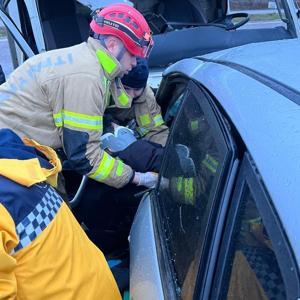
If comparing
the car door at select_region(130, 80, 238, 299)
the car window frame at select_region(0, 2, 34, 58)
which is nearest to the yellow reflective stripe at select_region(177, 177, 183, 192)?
the car door at select_region(130, 80, 238, 299)

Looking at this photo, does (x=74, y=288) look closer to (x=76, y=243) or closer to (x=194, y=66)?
(x=76, y=243)

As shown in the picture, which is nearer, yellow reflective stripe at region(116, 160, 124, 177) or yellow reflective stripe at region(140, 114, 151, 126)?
yellow reflective stripe at region(116, 160, 124, 177)

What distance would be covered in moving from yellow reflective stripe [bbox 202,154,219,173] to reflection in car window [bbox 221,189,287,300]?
0.26 meters

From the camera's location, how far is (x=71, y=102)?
267 cm

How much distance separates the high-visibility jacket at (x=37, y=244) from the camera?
1.48m

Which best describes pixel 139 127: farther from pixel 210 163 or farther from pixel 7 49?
pixel 7 49

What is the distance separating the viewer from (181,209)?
1765 mm

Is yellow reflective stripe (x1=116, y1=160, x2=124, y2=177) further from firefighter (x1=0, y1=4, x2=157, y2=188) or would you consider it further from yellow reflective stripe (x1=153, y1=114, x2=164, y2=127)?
yellow reflective stripe (x1=153, y1=114, x2=164, y2=127)

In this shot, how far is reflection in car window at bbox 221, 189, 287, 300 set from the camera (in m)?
1.04

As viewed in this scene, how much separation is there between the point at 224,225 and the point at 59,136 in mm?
1737

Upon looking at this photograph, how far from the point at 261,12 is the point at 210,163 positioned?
A: 3754mm

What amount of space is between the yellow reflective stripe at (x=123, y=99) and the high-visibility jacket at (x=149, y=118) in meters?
0.22

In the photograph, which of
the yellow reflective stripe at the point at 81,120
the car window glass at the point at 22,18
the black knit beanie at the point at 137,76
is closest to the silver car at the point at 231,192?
the yellow reflective stripe at the point at 81,120

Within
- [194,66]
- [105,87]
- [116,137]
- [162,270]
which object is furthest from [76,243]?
[116,137]
